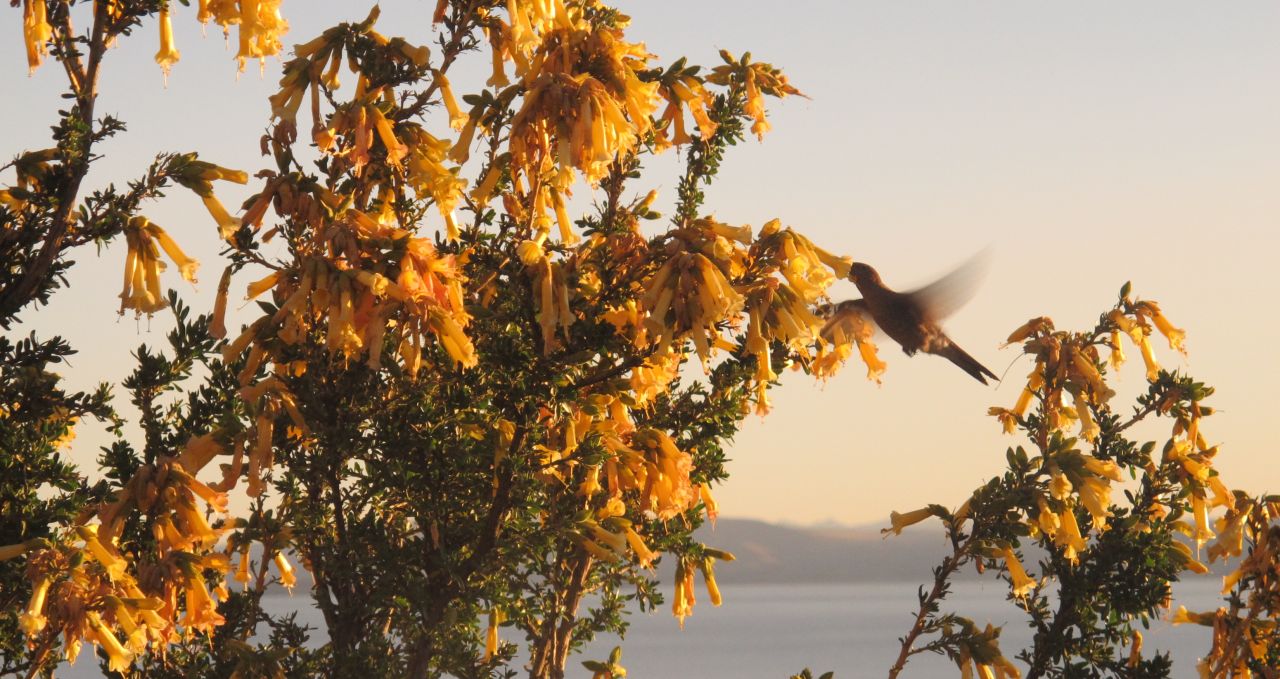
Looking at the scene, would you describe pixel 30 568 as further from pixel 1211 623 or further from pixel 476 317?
pixel 1211 623

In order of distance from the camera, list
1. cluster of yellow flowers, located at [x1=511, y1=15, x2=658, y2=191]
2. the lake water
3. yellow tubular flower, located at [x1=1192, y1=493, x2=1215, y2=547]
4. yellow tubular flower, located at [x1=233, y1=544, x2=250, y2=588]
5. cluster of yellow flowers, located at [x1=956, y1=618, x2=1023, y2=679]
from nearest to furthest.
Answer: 1. cluster of yellow flowers, located at [x1=511, y1=15, x2=658, y2=191]
2. cluster of yellow flowers, located at [x1=956, y1=618, x2=1023, y2=679]
3. yellow tubular flower, located at [x1=233, y1=544, x2=250, y2=588]
4. yellow tubular flower, located at [x1=1192, y1=493, x2=1215, y2=547]
5. the lake water

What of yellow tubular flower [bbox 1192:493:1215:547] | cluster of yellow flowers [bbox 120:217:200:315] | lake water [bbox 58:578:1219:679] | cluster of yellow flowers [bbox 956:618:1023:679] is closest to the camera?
cluster of yellow flowers [bbox 120:217:200:315]

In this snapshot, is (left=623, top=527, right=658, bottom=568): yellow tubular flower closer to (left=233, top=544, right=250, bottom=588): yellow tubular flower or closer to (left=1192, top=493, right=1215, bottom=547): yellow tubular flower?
(left=233, top=544, right=250, bottom=588): yellow tubular flower

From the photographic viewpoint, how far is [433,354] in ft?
13.9

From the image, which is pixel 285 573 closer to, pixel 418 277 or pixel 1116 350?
pixel 418 277

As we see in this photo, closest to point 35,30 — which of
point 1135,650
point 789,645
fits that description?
point 1135,650

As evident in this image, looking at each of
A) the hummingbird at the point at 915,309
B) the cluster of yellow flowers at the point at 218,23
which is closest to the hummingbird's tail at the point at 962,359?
the hummingbird at the point at 915,309

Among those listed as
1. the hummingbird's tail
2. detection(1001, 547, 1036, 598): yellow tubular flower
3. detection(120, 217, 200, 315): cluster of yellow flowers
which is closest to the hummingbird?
the hummingbird's tail

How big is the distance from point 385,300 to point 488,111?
3.68ft

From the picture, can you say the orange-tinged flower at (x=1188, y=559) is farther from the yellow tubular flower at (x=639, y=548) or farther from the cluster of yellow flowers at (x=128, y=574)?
the cluster of yellow flowers at (x=128, y=574)

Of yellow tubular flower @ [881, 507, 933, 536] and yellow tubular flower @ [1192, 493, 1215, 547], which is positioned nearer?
yellow tubular flower @ [881, 507, 933, 536]

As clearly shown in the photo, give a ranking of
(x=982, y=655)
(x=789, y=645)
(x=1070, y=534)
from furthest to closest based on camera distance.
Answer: (x=789, y=645), (x=1070, y=534), (x=982, y=655)

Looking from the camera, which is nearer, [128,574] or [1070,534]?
[128,574]

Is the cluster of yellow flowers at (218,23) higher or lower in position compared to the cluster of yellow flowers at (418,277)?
higher
